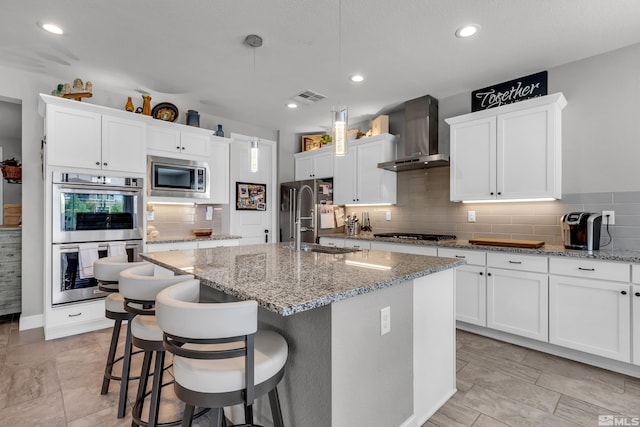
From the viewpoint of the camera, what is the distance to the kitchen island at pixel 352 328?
1.24 m

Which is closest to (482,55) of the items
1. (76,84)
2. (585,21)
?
(585,21)

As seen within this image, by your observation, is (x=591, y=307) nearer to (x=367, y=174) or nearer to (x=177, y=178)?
(x=367, y=174)

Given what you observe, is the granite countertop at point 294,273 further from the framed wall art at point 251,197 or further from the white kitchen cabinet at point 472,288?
the framed wall art at point 251,197

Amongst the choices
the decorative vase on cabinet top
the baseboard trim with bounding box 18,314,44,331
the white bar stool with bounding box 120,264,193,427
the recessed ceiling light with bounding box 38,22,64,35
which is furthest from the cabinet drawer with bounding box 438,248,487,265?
the baseboard trim with bounding box 18,314,44,331

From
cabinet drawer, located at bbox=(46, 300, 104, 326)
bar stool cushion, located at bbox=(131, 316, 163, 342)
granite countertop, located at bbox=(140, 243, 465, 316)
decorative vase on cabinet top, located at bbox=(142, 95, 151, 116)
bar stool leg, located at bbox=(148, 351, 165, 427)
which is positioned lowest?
cabinet drawer, located at bbox=(46, 300, 104, 326)

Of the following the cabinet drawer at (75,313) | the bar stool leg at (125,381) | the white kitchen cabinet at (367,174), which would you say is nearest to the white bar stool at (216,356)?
the bar stool leg at (125,381)

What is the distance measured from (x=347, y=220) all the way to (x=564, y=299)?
290 cm

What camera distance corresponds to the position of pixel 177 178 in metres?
3.90

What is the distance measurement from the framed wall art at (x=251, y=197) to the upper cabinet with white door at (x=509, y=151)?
9.54 ft

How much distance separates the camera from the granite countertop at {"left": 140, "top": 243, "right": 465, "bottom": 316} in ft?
3.68

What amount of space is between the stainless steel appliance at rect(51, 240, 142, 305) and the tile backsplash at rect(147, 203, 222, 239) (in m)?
0.90

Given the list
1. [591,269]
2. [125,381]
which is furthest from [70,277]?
[591,269]

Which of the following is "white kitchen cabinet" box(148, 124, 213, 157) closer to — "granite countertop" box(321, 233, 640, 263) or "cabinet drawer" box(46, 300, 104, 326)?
"cabinet drawer" box(46, 300, 104, 326)

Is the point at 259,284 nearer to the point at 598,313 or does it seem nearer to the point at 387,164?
the point at 598,313
